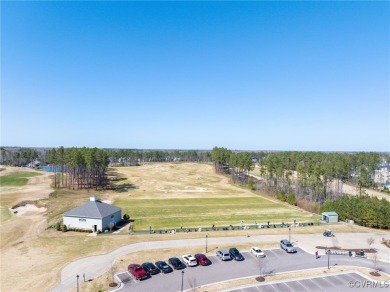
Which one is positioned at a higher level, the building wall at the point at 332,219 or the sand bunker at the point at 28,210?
the building wall at the point at 332,219

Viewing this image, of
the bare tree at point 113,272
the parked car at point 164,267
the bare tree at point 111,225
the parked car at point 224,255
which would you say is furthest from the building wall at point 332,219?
the bare tree at point 113,272

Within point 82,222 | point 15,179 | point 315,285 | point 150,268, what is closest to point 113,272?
point 150,268

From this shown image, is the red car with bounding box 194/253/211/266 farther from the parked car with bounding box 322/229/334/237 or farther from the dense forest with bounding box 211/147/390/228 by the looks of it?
the dense forest with bounding box 211/147/390/228

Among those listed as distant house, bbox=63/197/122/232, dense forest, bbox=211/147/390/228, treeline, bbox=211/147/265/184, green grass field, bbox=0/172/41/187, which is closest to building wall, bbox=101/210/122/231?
distant house, bbox=63/197/122/232

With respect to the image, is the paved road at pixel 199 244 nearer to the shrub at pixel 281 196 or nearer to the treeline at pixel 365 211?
the treeline at pixel 365 211

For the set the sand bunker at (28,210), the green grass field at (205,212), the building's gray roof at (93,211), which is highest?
the building's gray roof at (93,211)

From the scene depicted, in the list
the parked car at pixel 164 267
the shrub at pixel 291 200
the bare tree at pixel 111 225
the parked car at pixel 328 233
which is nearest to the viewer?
the parked car at pixel 164 267

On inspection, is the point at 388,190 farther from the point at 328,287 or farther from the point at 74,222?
the point at 74,222

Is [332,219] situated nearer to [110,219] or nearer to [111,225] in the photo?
[111,225]
